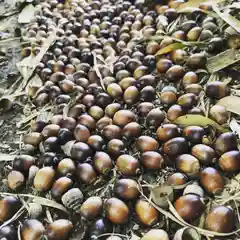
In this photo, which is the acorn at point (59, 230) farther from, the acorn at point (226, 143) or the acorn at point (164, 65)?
the acorn at point (164, 65)

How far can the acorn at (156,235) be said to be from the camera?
96cm

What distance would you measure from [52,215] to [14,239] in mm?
122

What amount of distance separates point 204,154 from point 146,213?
0.24 m

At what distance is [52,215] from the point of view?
3.70 feet

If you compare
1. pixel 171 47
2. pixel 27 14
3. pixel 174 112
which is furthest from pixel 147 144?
pixel 27 14

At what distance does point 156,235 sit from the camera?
966 mm

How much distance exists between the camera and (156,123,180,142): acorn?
120cm

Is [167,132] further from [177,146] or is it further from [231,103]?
[231,103]

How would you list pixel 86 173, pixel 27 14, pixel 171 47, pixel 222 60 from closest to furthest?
pixel 86 173 < pixel 222 60 < pixel 171 47 < pixel 27 14

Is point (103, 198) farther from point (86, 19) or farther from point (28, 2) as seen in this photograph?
point (28, 2)

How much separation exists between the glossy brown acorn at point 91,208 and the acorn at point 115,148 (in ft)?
0.60

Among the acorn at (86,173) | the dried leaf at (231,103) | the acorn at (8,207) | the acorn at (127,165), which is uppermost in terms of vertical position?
the dried leaf at (231,103)

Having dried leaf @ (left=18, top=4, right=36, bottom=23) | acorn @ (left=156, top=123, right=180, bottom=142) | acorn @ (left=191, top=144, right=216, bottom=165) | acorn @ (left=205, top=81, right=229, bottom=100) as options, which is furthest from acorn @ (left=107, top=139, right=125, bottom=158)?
dried leaf @ (left=18, top=4, right=36, bottom=23)

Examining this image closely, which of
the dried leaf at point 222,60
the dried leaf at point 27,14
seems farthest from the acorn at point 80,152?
the dried leaf at point 27,14
